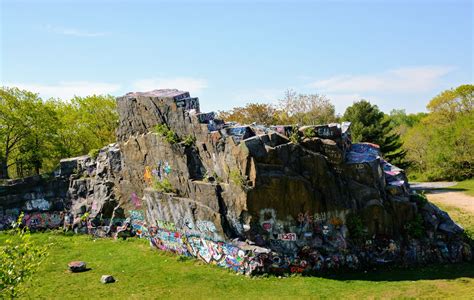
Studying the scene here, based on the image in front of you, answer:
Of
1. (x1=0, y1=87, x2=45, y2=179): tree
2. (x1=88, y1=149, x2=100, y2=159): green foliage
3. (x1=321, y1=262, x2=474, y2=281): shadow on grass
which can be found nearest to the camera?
(x1=321, y1=262, x2=474, y2=281): shadow on grass

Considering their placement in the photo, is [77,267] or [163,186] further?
[163,186]

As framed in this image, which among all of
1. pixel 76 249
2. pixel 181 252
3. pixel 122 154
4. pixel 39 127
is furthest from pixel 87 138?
pixel 181 252

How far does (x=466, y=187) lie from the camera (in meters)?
47.8

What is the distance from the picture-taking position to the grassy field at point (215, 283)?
19.6 meters

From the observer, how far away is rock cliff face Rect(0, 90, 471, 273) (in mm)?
22766

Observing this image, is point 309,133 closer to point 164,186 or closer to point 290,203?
point 290,203

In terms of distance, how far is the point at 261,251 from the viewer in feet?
72.3

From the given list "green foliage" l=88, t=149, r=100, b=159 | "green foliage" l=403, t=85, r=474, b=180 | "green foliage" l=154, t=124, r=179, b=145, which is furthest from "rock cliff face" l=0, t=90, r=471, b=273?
"green foliage" l=403, t=85, r=474, b=180

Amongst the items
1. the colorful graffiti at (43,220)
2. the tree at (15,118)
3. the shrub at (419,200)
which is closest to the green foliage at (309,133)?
the shrub at (419,200)

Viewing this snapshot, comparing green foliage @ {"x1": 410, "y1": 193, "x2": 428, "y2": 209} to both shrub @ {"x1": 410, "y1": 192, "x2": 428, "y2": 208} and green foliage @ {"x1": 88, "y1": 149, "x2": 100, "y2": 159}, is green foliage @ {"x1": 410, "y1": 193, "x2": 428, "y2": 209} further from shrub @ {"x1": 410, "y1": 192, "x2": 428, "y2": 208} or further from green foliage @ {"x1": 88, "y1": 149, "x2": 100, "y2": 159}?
green foliage @ {"x1": 88, "y1": 149, "x2": 100, "y2": 159}

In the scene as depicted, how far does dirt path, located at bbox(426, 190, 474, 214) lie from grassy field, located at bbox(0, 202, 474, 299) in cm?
1506

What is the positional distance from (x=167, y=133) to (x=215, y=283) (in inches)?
406

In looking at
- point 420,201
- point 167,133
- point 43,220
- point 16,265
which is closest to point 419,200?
point 420,201

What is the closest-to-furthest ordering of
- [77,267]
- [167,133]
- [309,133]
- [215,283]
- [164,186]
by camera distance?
[215,283], [309,133], [77,267], [167,133], [164,186]
